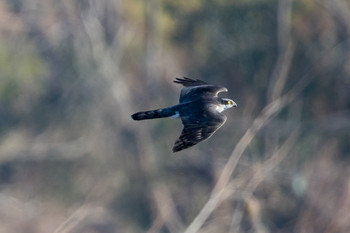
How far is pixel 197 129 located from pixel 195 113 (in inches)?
12.6

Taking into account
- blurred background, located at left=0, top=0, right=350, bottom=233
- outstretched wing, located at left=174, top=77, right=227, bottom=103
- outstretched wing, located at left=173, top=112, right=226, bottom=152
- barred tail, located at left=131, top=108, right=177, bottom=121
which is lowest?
outstretched wing, located at left=173, top=112, right=226, bottom=152

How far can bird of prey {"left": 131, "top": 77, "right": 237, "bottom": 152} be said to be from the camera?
8.11 metres

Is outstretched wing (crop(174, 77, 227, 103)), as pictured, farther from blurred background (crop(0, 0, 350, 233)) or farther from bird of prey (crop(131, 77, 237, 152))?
blurred background (crop(0, 0, 350, 233))

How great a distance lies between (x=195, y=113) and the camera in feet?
27.9

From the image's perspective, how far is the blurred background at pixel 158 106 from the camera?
48.5 feet

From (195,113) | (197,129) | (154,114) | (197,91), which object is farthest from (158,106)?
(197,129)

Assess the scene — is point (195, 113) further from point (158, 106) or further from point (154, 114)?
point (158, 106)

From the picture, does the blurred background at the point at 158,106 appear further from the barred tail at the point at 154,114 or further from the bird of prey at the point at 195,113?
the barred tail at the point at 154,114

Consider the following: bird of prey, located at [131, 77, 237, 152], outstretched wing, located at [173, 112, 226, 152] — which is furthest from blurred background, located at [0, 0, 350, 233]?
outstretched wing, located at [173, 112, 226, 152]

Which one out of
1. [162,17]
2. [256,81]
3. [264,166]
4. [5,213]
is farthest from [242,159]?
[5,213]

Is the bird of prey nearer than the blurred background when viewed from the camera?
Yes

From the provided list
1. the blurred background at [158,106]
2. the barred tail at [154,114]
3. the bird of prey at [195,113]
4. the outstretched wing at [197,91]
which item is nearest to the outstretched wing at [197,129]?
the bird of prey at [195,113]

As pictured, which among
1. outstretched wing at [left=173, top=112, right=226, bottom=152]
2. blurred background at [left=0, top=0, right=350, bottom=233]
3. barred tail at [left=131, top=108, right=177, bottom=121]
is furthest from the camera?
blurred background at [left=0, top=0, right=350, bottom=233]

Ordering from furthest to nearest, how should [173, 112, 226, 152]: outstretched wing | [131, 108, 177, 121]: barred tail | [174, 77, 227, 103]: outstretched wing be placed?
1. [174, 77, 227, 103]: outstretched wing
2. [131, 108, 177, 121]: barred tail
3. [173, 112, 226, 152]: outstretched wing
